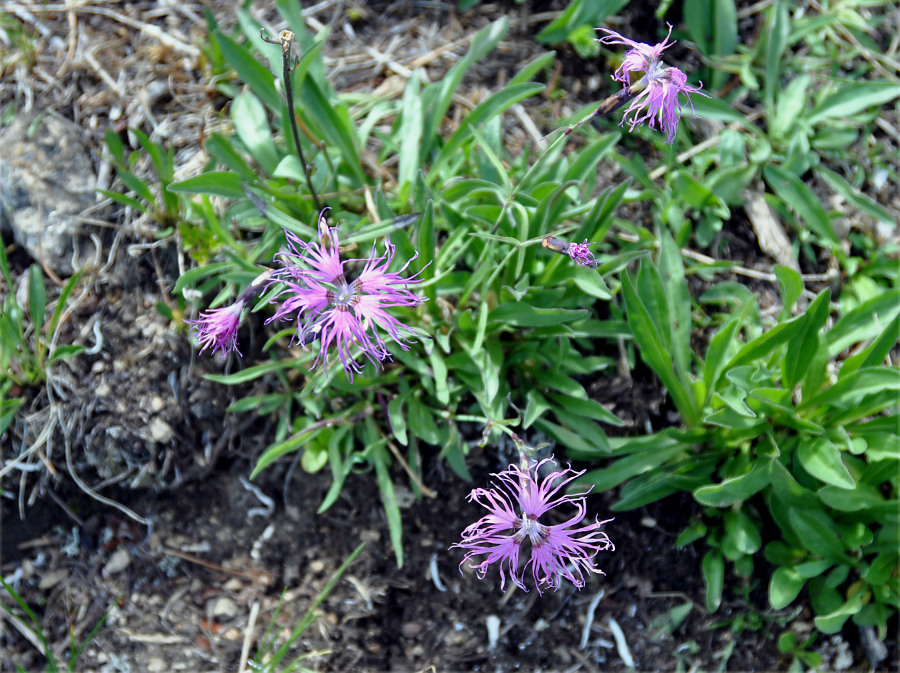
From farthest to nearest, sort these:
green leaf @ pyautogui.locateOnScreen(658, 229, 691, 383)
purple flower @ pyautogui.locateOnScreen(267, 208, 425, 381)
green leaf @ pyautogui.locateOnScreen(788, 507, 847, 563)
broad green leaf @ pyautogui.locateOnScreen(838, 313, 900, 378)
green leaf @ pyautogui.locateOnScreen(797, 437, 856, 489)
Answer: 1. green leaf @ pyautogui.locateOnScreen(658, 229, 691, 383)
2. green leaf @ pyautogui.locateOnScreen(788, 507, 847, 563)
3. broad green leaf @ pyautogui.locateOnScreen(838, 313, 900, 378)
4. green leaf @ pyautogui.locateOnScreen(797, 437, 856, 489)
5. purple flower @ pyautogui.locateOnScreen(267, 208, 425, 381)

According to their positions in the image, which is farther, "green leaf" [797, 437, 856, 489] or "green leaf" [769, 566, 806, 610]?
"green leaf" [769, 566, 806, 610]

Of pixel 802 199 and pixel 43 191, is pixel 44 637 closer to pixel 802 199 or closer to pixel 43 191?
pixel 43 191


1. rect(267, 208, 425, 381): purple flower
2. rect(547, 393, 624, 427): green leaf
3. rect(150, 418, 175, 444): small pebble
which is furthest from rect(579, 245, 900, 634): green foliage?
rect(150, 418, 175, 444): small pebble

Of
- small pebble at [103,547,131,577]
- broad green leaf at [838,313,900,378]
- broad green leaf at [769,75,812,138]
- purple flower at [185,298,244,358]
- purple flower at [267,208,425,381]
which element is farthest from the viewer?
broad green leaf at [769,75,812,138]

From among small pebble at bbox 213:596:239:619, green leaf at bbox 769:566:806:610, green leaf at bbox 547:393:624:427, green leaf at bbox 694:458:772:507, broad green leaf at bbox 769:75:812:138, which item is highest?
broad green leaf at bbox 769:75:812:138

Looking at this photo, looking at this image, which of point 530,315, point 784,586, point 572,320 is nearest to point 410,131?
point 530,315

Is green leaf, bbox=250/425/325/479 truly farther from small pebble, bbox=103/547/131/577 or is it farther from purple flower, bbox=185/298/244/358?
small pebble, bbox=103/547/131/577

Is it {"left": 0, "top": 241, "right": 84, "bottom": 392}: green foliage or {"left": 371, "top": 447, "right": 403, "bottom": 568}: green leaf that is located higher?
{"left": 0, "top": 241, "right": 84, "bottom": 392}: green foliage

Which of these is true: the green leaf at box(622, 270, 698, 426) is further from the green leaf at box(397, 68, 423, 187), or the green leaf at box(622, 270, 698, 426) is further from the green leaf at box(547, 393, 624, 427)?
the green leaf at box(397, 68, 423, 187)
